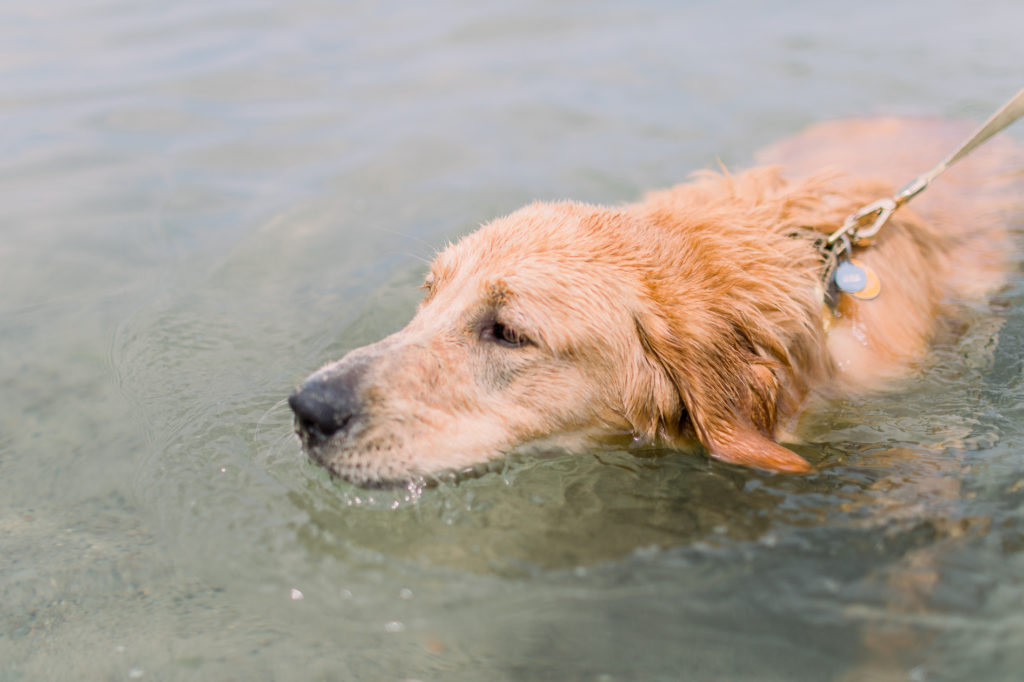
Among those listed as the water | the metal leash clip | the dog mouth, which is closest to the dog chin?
the dog mouth

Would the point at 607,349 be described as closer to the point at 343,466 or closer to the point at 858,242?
the point at 343,466

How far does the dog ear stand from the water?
0.22m

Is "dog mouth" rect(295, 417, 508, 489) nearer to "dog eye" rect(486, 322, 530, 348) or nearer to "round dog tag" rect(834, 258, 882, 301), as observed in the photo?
"dog eye" rect(486, 322, 530, 348)

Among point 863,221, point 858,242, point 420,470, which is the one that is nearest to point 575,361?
point 420,470

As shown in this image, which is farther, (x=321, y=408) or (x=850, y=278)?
(x=850, y=278)

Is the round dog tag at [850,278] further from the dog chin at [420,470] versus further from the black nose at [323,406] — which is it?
the black nose at [323,406]

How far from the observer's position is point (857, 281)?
434 cm

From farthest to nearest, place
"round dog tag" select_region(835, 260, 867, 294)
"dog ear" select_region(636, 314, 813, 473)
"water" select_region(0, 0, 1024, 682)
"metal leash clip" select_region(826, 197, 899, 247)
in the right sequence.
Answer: "metal leash clip" select_region(826, 197, 899, 247)
"round dog tag" select_region(835, 260, 867, 294)
"dog ear" select_region(636, 314, 813, 473)
"water" select_region(0, 0, 1024, 682)

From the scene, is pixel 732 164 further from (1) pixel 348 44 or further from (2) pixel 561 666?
(2) pixel 561 666

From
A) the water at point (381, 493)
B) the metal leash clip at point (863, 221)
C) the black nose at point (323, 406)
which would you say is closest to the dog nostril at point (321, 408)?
the black nose at point (323, 406)

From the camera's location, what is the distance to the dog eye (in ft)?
13.0

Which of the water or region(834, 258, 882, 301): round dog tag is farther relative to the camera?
region(834, 258, 882, 301): round dog tag

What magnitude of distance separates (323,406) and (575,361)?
3.92 feet

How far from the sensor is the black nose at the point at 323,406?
11.9 ft
